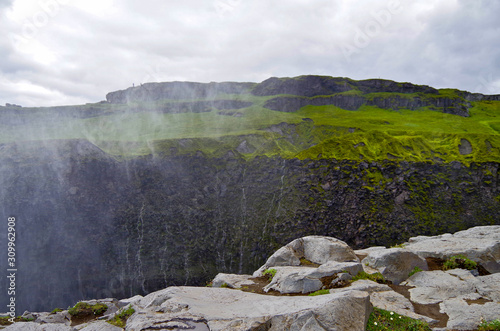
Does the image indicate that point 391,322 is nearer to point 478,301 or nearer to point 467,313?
point 467,313

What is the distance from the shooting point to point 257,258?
6700 cm

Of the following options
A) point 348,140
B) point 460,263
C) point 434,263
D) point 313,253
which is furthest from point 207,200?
point 460,263

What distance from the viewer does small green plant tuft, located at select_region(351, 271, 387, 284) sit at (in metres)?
18.1

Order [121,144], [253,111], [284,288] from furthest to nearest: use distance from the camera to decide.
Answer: [253,111] < [121,144] < [284,288]

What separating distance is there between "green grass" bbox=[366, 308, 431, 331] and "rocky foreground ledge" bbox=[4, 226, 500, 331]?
1.80ft


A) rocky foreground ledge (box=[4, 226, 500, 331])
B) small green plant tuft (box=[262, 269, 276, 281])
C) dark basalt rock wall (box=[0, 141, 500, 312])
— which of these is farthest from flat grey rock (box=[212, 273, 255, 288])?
dark basalt rock wall (box=[0, 141, 500, 312])

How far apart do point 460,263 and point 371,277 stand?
28.5 feet

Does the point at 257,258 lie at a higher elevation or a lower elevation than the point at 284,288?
lower

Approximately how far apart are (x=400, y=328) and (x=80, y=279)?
7435 cm

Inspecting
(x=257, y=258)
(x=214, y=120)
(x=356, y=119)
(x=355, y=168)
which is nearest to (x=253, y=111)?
(x=214, y=120)

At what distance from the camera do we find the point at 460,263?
21.4 m

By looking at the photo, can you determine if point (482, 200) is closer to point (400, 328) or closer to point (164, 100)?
point (400, 328)

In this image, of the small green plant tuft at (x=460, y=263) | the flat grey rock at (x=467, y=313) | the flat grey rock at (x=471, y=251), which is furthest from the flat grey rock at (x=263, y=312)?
the flat grey rock at (x=471, y=251)

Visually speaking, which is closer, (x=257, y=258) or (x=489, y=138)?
(x=257, y=258)
